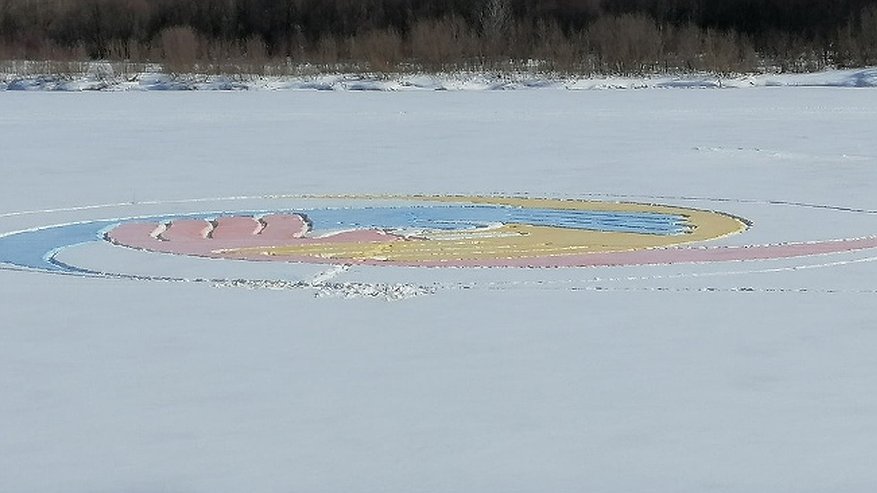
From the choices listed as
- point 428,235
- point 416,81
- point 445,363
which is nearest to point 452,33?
point 416,81

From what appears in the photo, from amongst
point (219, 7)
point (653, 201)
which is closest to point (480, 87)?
point (219, 7)

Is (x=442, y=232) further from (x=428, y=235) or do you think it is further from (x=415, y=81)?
(x=415, y=81)

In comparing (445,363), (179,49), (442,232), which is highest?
(445,363)

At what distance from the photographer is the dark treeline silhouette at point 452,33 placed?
128ft

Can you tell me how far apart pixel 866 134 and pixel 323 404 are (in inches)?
580

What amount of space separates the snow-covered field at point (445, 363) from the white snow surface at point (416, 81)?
19427mm

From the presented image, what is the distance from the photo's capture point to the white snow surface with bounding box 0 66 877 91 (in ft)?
112

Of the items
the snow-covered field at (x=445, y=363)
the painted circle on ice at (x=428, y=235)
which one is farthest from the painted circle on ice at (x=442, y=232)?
the snow-covered field at (x=445, y=363)

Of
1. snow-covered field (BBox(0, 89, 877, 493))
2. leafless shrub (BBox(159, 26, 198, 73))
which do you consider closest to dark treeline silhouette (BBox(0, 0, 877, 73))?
leafless shrub (BBox(159, 26, 198, 73))

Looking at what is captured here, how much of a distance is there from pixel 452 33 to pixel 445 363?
35.4m

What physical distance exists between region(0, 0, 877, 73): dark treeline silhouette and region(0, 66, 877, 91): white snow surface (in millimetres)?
1055

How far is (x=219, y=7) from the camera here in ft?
171

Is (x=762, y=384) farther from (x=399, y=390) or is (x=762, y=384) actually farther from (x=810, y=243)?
(x=810, y=243)

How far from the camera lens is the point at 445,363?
701 cm
